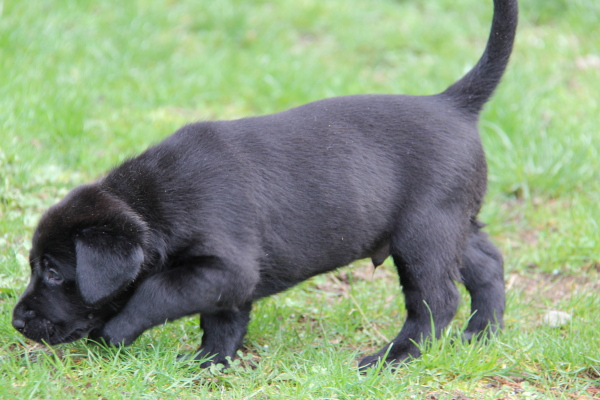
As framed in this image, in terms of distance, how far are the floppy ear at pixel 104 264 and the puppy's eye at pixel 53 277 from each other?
21 cm

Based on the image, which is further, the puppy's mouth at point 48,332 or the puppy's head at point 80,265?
the puppy's mouth at point 48,332

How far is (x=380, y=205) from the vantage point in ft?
10.9

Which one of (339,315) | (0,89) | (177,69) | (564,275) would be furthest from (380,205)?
(177,69)

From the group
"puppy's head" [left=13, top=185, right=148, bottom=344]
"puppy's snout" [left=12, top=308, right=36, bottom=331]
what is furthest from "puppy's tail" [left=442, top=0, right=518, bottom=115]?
"puppy's snout" [left=12, top=308, right=36, bottom=331]

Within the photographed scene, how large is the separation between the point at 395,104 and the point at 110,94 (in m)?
3.02

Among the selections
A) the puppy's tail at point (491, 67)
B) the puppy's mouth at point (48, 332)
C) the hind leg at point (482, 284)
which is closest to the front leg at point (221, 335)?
the puppy's mouth at point (48, 332)

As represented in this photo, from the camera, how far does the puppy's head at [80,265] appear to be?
9.62 ft

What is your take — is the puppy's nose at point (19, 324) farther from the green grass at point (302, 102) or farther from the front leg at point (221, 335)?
the front leg at point (221, 335)

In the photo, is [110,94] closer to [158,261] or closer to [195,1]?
[195,1]

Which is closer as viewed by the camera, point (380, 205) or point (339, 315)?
point (380, 205)

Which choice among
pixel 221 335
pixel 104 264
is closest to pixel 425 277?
pixel 221 335

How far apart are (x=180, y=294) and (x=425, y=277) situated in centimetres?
112

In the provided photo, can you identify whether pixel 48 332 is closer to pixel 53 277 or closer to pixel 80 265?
pixel 53 277

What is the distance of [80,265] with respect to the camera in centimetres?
293
